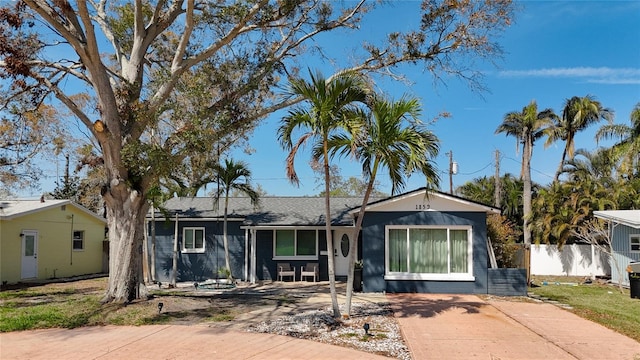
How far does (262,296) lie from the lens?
45.5 feet

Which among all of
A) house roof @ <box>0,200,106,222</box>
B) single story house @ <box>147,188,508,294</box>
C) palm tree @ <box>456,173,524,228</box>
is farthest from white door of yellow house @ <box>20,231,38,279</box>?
palm tree @ <box>456,173,524,228</box>

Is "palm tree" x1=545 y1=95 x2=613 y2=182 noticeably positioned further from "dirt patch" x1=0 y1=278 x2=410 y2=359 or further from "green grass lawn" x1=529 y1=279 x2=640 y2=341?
"dirt patch" x1=0 y1=278 x2=410 y2=359

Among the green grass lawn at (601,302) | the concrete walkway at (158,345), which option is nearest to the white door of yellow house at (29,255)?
the concrete walkway at (158,345)

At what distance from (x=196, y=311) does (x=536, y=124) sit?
20294 millimetres

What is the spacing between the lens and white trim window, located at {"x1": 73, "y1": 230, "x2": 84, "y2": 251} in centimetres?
2148

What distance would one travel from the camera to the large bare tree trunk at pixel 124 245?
11.5 m

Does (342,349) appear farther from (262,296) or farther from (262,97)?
(262,97)

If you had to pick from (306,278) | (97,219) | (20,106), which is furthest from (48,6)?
(97,219)

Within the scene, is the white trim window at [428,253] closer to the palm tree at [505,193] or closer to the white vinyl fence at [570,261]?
the white vinyl fence at [570,261]

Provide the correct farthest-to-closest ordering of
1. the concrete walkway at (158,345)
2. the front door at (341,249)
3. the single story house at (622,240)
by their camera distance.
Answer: the front door at (341,249) < the single story house at (622,240) < the concrete walkway at (158,345)

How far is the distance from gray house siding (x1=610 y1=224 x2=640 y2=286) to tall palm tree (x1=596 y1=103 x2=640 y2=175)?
20.7 feet

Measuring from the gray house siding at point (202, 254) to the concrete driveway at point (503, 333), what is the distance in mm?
8623

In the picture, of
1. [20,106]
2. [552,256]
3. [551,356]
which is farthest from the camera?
[552,256]

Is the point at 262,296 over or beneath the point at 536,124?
beneath
